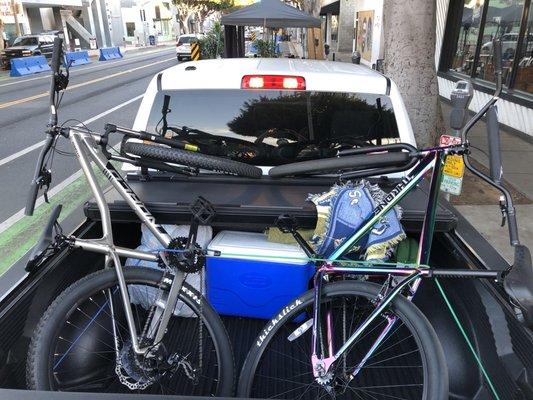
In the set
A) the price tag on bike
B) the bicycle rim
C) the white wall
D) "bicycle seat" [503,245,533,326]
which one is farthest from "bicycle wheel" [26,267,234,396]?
the white wall

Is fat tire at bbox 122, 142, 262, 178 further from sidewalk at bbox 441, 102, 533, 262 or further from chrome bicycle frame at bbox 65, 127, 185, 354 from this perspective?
sidewalk at bbox 441, 102, 533, 262

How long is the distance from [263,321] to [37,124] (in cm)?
1020

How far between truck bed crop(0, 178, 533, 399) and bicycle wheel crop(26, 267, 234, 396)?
0.52 ft

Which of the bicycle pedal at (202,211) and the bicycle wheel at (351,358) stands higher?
the bicycle pedal at (202,211)

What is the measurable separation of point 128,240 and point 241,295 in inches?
30.5

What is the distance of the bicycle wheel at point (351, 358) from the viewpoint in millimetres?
1630

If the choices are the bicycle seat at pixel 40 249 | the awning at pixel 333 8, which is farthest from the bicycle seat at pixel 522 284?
the awning at pixel 333 8

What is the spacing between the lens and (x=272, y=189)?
239 cm

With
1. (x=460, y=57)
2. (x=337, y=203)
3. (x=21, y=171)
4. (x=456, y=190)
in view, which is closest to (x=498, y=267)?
(x=337, y=203)

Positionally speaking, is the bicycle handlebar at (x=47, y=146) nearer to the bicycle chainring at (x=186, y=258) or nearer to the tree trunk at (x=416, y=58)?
the bicycle chainring at (x=186, y=258)

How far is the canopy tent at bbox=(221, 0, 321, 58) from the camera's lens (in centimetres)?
1293

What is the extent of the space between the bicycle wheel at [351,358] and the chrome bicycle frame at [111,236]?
0.39 metres

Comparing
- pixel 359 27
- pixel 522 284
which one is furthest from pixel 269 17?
pixel 522 284

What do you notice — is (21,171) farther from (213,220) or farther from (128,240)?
(213,220)
